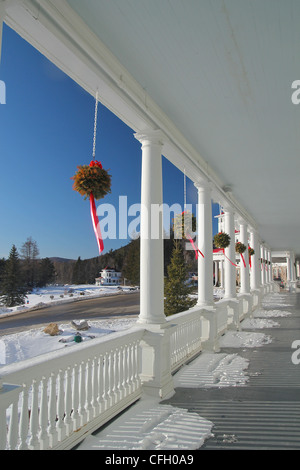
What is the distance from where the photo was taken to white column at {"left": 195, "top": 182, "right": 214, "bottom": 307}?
6160 millimetres

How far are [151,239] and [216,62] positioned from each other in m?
2.09

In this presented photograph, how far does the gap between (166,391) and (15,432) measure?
2.08m

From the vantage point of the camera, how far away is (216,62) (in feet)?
9.98

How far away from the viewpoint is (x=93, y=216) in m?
2.71

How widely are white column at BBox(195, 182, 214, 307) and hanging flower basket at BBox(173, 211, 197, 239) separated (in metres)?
1.08

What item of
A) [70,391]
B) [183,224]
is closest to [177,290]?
[183,224]

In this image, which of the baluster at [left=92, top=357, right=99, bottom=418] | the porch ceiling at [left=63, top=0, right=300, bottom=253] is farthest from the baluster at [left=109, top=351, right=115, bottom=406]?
the porch ceiling at [left=63, top=0, right=300, bottom=253]

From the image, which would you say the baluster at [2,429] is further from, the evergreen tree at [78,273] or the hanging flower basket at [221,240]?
the evergreen tree at [78,273]

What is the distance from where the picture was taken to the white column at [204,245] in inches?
243

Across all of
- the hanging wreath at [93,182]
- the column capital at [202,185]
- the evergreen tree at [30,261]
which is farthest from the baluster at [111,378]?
the evergreen tree at [30,261]

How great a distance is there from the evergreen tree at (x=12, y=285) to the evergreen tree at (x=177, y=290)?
2262 centimetres

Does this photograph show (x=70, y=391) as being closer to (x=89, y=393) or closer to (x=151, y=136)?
(x=89, y=393)
